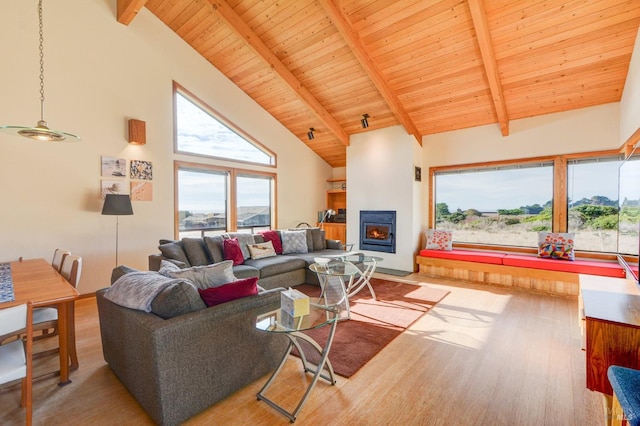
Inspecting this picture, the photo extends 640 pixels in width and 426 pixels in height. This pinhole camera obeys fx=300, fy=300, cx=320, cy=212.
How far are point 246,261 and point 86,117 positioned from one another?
2.94 meters

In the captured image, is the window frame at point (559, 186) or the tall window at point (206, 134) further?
the tall window at point (206, 134)

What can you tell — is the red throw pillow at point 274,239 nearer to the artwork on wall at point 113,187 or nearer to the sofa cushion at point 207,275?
the artwork on wall at point 113,187

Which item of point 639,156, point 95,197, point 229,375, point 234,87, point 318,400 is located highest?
point 234,87

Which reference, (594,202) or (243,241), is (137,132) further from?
(594,202)

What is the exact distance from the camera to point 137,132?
444 cm

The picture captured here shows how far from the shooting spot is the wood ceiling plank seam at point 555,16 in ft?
10.4

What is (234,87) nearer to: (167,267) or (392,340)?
(167,267)

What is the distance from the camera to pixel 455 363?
249 cm

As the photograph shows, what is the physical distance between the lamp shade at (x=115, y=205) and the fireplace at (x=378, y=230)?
4193 mm

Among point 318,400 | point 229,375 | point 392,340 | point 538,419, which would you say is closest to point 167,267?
point 229,375

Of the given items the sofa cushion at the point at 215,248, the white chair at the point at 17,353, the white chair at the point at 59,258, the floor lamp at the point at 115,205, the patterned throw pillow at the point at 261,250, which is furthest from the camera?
the patterned throw pillow at the point at 261,250

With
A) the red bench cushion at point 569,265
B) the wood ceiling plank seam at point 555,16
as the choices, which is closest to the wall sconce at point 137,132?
the wood ceiling plank seam at point 555,16

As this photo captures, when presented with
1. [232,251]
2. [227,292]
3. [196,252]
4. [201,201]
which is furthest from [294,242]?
[227,292]

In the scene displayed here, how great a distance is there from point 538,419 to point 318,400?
1354 millimetres
